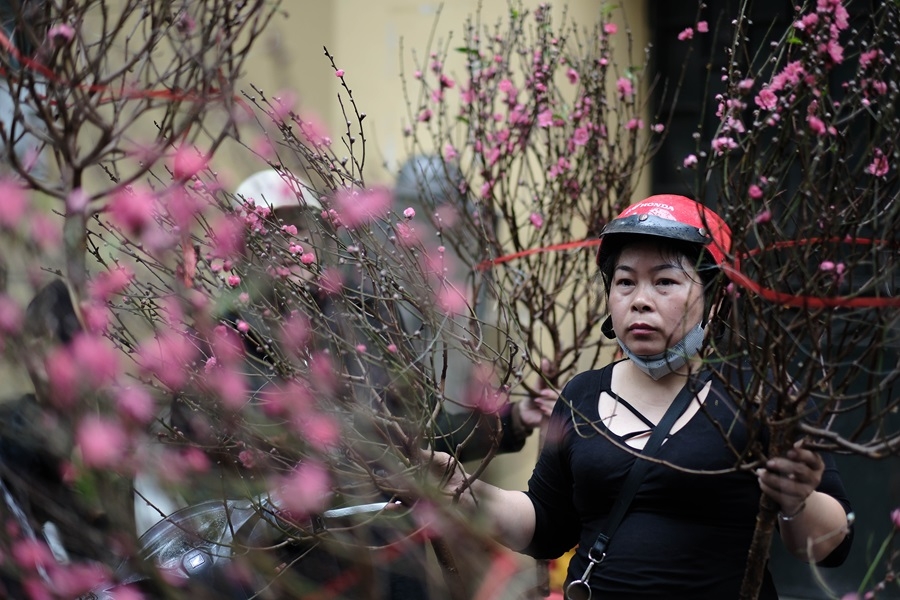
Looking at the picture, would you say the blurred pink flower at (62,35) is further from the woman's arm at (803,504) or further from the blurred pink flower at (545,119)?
the blurred pink flower at (545,119)

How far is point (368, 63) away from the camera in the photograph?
6.53 m

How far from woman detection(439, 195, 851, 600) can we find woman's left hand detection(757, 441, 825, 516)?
0.79ft

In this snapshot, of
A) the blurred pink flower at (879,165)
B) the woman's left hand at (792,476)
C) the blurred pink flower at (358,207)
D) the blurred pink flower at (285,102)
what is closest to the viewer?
the woman's left hand at (792,476)

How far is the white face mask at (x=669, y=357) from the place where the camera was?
2.43 m

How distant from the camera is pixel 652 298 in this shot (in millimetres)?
2471

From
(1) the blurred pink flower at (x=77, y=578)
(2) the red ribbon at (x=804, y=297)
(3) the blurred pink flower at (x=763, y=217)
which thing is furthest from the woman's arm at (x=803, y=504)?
(1) the blurred pink flower at (x=77, y=578)

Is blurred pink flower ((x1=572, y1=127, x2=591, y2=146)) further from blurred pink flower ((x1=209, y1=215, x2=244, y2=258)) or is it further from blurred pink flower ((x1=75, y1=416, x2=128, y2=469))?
blurred pink flower ((x1=75, y1=416, x2=128, y2=469))

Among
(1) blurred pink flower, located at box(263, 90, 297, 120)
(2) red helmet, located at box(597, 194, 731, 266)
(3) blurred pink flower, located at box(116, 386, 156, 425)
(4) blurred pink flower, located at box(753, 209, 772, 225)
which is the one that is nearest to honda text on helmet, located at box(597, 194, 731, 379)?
(2) red helmet, located at box(597, 194, 731, 266)

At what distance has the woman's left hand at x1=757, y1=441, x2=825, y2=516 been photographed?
1.88 metres

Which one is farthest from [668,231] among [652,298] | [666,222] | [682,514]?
[682,514]

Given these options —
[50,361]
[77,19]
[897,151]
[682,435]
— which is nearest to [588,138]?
Answer: [682,435]

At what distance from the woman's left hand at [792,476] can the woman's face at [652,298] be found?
1.86 ft

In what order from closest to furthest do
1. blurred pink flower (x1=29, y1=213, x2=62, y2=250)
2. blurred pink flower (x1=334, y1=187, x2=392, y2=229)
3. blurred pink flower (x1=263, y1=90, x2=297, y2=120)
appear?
blurred pink flower (x1=29, y1=213, x2=62, y2=250), blurred pink flower (x1=263, y1=90, x2=297, y2=120), blurred pink flower (x1=334, y1=187, x2=392, y2=229)

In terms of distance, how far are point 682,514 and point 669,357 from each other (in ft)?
1.12
